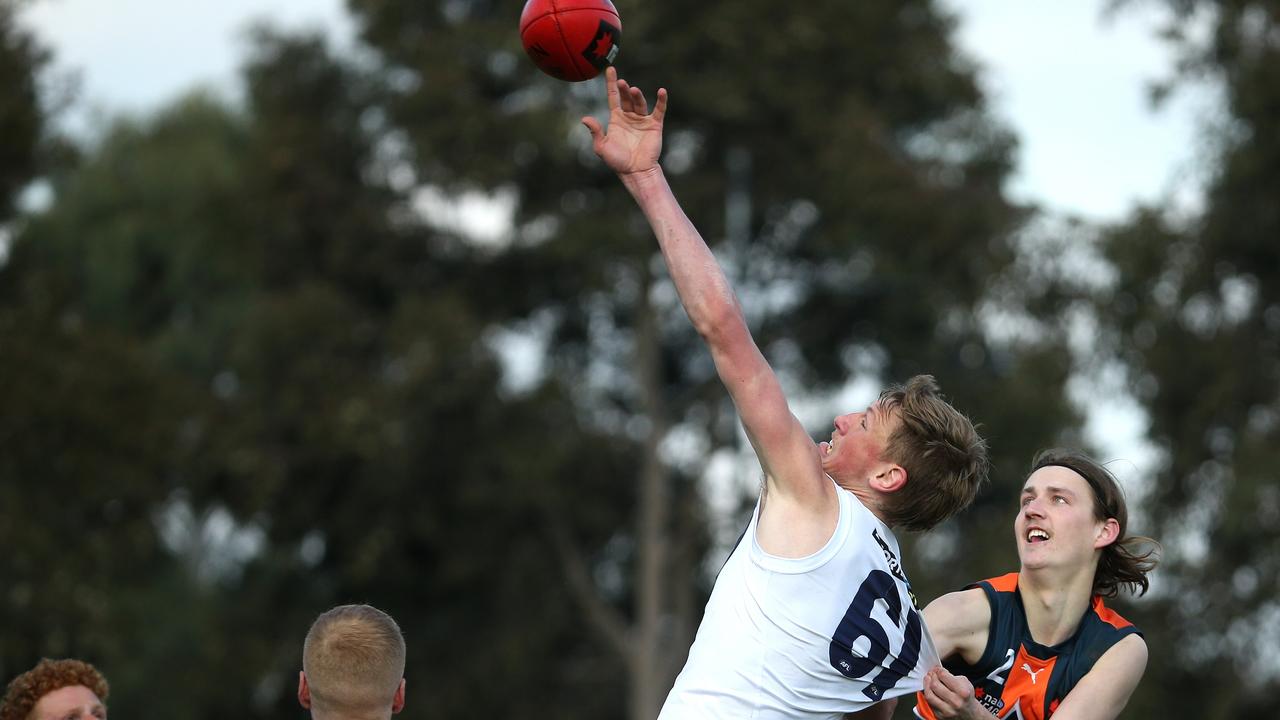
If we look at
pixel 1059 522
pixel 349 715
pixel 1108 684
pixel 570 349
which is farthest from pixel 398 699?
pixel 570 349

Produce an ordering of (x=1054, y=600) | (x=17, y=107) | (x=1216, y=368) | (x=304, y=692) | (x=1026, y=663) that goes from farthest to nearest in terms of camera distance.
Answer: (x=1216, y=368) → (x=17, y=107) → (x=1054, y=600) → (x=1026, y=663) → (x=304, y=692)

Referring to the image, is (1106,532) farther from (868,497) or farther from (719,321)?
(719,321)

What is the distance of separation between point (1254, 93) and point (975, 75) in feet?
18.7

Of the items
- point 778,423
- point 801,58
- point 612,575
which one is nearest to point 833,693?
point 778,423

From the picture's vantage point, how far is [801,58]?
906 inches

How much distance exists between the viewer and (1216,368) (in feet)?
64.5

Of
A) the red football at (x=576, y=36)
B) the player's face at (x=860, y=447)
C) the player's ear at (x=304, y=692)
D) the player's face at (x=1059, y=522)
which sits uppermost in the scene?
the red football at (x=576, y=36)

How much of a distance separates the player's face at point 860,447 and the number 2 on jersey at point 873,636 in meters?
0.39

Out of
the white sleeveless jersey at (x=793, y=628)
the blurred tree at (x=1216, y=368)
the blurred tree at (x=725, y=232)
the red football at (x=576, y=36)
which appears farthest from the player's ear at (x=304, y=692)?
the blurred tree at (x=725, y=232)

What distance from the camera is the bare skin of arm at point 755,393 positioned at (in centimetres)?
405

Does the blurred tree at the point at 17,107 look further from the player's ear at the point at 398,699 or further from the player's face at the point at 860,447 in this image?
the player's face at the point at 860,447

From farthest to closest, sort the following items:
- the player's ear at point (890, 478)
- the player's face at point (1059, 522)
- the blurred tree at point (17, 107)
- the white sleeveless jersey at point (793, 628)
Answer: the blurred tree at point (17, 107), the player's face at point (1059, 522), the player's ear at point (890, 478), the white sleeveless jersey at point (793, 628)

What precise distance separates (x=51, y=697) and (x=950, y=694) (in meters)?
3.16

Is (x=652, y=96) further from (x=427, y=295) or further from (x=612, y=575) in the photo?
(x=612, y=575)
